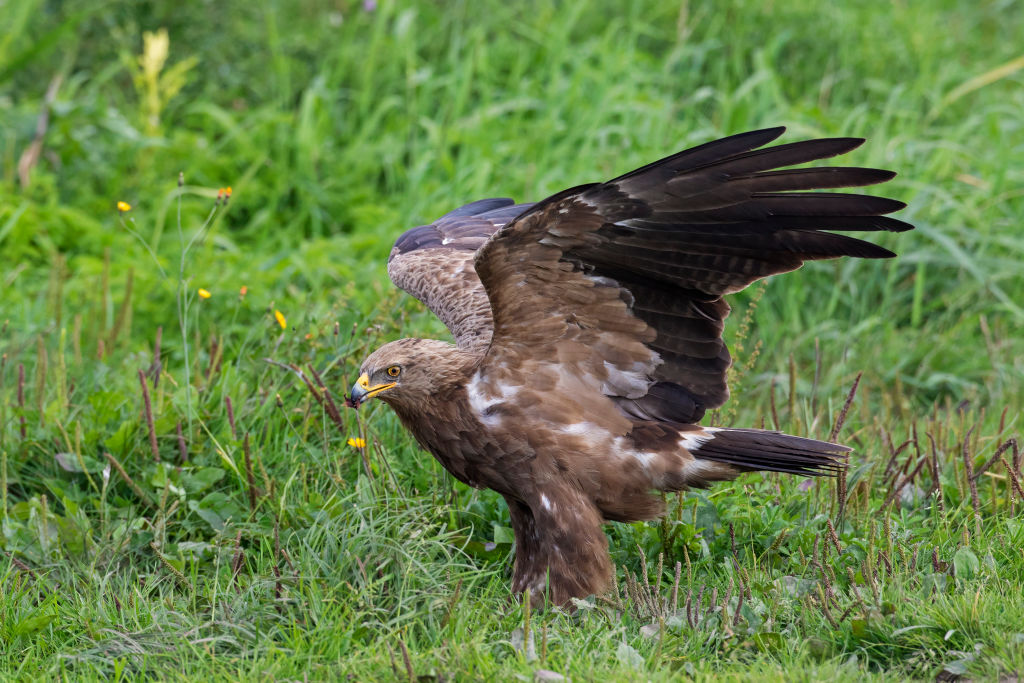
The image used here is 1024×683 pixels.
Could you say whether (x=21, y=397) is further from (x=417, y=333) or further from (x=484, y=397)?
(x=484, y=397)

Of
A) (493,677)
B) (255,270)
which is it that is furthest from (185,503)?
(255,270)

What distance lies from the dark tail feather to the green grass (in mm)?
277

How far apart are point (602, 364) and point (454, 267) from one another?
989mm

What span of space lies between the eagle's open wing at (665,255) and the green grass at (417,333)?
0.62m

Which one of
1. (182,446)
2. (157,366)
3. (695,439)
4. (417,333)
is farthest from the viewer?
(417,333)

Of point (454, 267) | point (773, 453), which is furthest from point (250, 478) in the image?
point (773, 453)

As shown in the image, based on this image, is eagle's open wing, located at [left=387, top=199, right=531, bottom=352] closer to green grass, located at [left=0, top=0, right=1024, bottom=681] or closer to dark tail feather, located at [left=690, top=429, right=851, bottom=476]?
green grass, located at [left=0, top=0, right=1024, bottom=681]

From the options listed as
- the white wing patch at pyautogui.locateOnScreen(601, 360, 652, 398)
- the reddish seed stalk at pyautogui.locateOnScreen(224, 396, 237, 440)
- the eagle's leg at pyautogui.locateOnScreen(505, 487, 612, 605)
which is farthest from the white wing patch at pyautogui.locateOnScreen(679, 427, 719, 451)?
the reddish seed stalk at pyautogui.locateOnScreen(224, 396, 237, 440)

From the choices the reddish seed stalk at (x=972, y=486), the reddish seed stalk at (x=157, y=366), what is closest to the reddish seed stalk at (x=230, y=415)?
the reddish seed stalk at (x=157, y=366)

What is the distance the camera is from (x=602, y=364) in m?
4.31

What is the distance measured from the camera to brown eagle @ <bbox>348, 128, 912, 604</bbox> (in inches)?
149

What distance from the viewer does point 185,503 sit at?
14.8ft

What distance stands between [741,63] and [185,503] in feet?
17.9

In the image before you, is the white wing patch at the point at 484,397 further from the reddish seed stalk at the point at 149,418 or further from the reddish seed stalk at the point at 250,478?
the reddish seed stalk at the point at 149,418
